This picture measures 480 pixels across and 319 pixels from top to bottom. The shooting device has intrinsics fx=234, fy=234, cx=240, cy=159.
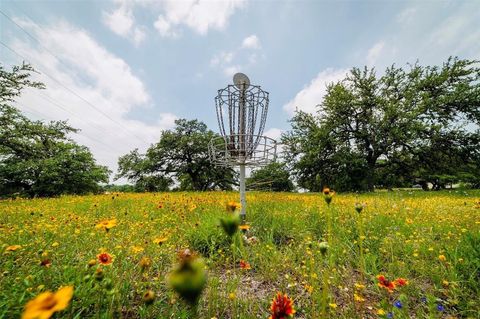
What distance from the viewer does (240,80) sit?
415 centimetres

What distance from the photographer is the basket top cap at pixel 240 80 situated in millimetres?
4091

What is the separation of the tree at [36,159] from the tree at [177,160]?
3992 mm

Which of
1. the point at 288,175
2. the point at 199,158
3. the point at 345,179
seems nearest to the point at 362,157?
the point at 345,179

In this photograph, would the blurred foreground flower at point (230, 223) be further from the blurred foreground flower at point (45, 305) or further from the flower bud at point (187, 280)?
the blurred foreground flower at point (45, 305)

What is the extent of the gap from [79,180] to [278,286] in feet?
69.1

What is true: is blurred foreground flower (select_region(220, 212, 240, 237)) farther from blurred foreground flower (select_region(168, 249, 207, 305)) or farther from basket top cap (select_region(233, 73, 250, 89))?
basket top cap (select_region(233, 73, 250, 89))

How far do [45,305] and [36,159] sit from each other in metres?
19.3

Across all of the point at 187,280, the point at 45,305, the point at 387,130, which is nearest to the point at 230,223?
the point at 187,280

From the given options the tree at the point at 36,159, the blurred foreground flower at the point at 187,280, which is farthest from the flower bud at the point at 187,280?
the tree at the point at 36,159

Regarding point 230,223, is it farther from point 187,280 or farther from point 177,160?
point 177,160

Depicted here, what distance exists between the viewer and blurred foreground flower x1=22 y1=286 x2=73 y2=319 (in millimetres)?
641

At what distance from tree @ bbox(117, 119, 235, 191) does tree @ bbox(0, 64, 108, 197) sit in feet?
13.1

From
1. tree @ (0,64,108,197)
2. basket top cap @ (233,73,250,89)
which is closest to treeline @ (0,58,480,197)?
tree @ (0,64,108,197)

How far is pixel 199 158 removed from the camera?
26.5 meters
